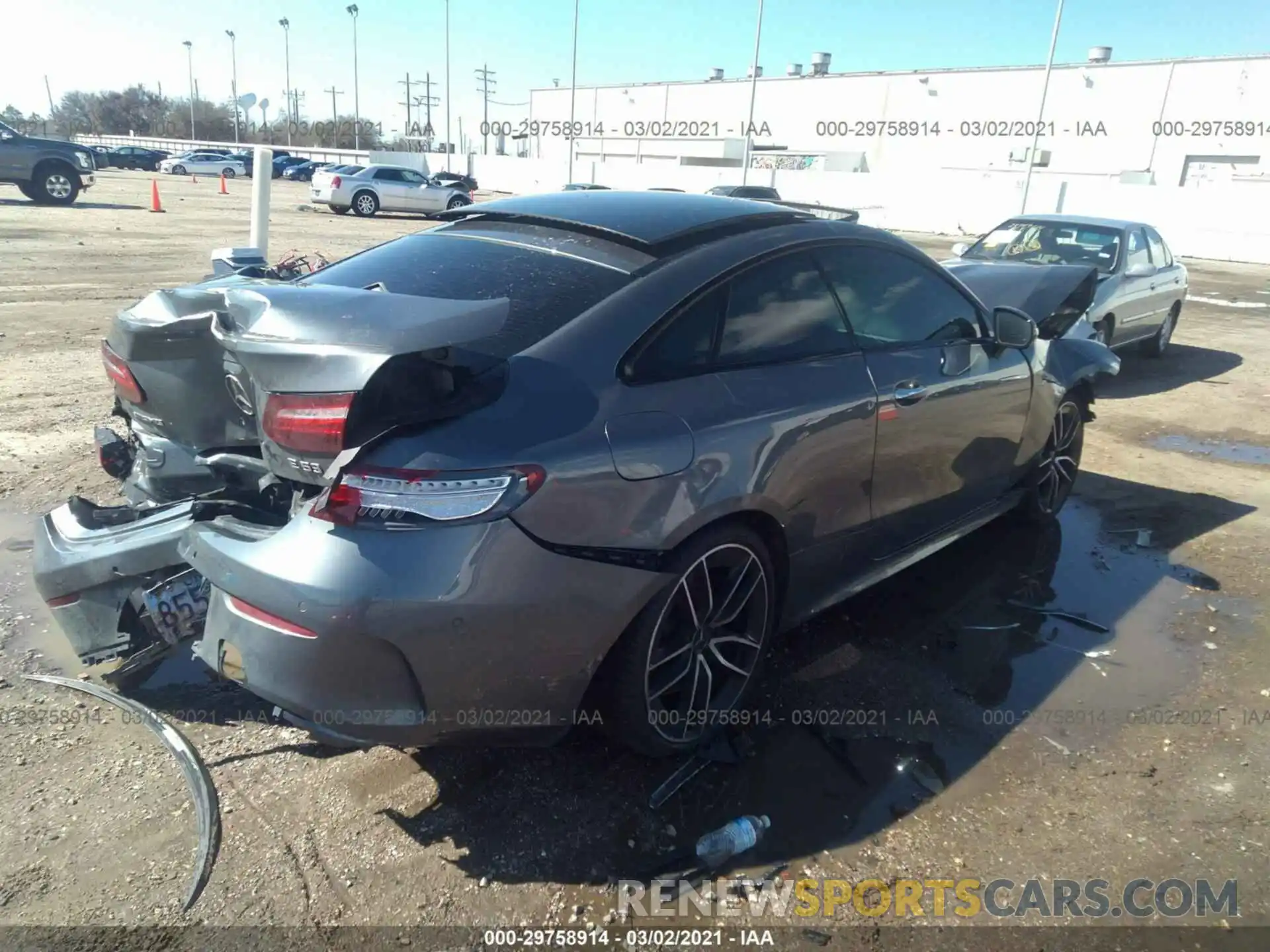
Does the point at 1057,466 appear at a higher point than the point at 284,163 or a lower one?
lower

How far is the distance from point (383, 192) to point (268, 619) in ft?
93.7

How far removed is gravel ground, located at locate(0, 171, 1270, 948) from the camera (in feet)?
7.82

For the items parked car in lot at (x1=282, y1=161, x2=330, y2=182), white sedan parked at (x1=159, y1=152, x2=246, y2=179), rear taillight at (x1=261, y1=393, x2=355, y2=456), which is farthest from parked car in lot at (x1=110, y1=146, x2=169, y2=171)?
Result: rear taillight at (x1=261, y1=393, x2=355, y2=456)

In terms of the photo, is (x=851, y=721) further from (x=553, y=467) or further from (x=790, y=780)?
(x=553, y=467)

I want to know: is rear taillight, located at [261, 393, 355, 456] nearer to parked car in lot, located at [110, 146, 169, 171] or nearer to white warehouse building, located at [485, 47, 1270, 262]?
white warehouse building, located at [485, 47, 1270, 262]

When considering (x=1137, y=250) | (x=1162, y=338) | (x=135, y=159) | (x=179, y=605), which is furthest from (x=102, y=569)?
(x=135, y=159)

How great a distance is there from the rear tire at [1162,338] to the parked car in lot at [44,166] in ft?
77.4

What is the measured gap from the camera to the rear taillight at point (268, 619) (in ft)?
7.18

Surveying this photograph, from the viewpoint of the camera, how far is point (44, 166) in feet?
70.4

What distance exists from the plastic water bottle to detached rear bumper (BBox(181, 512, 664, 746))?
57 centimetres

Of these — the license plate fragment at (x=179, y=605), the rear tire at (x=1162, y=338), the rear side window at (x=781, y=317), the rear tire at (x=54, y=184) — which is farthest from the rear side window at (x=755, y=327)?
the rear tire at (x=54, y=184)

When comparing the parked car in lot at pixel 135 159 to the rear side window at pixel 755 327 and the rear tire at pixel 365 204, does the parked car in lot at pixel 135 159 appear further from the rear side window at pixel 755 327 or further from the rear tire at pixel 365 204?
the rear side window at pixel 755 327

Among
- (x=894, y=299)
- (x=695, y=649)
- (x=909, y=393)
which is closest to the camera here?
(x=695, y=649)

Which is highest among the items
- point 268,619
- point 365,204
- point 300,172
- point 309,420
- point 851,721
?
point 309,420
